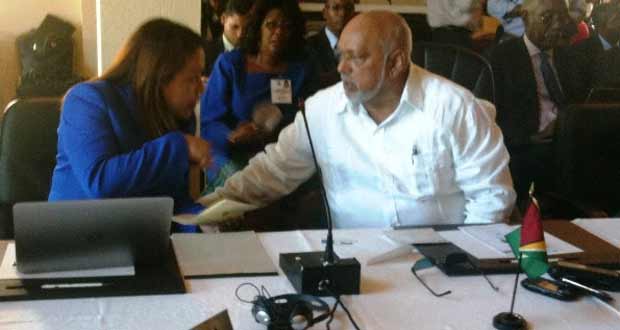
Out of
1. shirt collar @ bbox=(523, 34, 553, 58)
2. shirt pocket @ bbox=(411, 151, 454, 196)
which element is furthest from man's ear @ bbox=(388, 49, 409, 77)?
shirt collar @ bbox=(523, 34, 553, 58)

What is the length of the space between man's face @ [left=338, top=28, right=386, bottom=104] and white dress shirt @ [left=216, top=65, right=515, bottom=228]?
0.05m

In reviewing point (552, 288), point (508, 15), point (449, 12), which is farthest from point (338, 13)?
point (552, 288)

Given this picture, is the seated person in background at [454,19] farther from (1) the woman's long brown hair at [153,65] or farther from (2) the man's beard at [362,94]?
(1) the woman's long brown hair at [153,65]

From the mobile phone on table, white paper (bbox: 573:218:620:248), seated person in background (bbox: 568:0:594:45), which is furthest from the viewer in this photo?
seated person in background (bbox: 568:0:594:45)

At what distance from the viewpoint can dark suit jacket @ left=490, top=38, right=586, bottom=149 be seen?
3680 mm

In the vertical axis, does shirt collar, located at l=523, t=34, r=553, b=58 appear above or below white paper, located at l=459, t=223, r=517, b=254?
above

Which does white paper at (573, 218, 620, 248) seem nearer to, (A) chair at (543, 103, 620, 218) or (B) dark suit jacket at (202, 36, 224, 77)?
(A) chair at (543, 103, 620, 218)

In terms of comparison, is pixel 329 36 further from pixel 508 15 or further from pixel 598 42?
pixel 598 42

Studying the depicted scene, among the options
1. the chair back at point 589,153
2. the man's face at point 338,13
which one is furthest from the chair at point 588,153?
the man's face at point 338,13

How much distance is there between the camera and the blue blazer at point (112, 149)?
6.46 feet

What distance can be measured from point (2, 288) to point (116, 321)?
0.84ft

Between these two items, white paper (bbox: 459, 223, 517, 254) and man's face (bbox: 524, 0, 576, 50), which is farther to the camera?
man's face (bbox: 524, 0, 576, 50)

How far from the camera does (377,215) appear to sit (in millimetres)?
2246

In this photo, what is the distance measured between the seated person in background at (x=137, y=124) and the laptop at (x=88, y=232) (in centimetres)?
52
